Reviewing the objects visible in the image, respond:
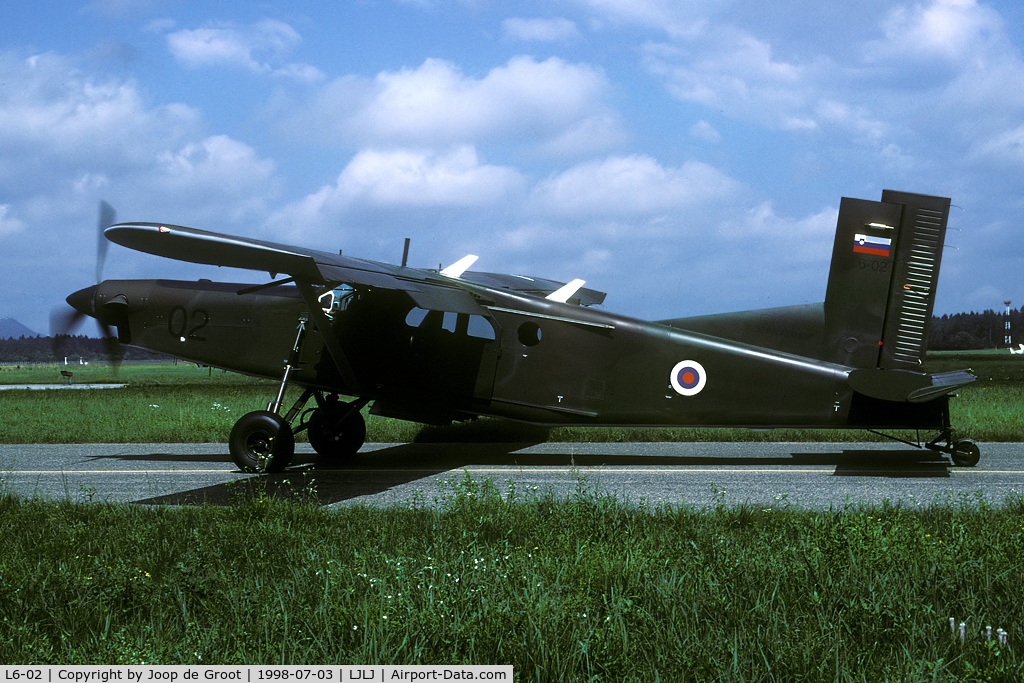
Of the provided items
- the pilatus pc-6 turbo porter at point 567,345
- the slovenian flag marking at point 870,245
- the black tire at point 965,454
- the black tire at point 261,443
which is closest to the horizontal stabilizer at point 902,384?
the pilatus pc-6 turbo porter at point 567,345

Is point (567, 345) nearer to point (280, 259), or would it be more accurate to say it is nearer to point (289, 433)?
point (289, 433)

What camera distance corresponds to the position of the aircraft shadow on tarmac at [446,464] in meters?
9.12

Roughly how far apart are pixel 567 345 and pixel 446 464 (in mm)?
2567

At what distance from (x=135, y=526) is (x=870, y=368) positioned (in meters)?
9.69

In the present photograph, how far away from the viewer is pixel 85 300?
12.0 meters

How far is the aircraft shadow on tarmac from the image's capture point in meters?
9.12

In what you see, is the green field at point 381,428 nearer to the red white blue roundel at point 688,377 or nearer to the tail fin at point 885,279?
the tail fin at point 885,279

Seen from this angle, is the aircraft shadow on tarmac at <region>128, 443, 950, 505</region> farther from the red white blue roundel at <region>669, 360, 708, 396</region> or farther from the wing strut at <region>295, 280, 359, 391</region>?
the wing strut at <region>295, 280, 359, 391</region>

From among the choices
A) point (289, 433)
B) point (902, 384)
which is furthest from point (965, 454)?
point (289, 433)

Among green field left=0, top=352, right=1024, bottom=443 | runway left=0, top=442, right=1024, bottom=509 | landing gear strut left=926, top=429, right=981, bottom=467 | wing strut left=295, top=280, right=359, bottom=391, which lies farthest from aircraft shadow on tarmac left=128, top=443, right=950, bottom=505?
green field left=0, top=352, right=1024, bottom=443

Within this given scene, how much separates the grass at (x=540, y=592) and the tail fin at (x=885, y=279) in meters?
4.58

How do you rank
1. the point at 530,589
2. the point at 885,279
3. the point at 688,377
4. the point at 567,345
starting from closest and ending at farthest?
the point at 530,589 < the point at 885,279 < the point at 688,377 < the point at 567,345

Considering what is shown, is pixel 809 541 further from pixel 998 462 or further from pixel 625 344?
pixel 998 462

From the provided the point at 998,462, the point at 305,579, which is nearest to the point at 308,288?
the point at 305,579
